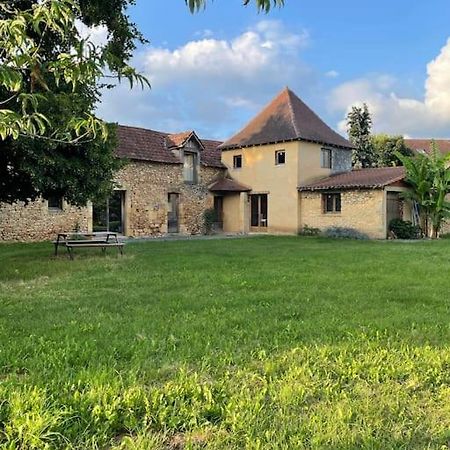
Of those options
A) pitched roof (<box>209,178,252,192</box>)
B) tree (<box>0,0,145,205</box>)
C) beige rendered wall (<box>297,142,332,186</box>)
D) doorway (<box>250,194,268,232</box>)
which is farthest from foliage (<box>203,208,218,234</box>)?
tree (<box>0,0,145,205</box>)

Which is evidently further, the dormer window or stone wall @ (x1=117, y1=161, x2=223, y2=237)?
stone wall @ (x1=117, y1=161, x2=223, y2=237)

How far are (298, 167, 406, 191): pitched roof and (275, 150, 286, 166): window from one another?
2.01m

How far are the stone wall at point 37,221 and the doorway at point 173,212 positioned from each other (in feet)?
17.8

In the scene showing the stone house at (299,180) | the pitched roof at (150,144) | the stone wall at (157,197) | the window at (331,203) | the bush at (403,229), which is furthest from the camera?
the window at (331,203)

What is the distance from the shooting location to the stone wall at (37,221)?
21.9m

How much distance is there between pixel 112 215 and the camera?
26.2 meters

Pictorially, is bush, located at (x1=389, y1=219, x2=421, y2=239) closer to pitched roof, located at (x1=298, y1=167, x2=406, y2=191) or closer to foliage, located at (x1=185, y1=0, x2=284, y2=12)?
pitched roof, located at (x1=298, y1=167, x2=406, y2=191)

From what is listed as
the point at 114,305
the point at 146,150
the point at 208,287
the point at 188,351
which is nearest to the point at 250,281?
the point at 208,287

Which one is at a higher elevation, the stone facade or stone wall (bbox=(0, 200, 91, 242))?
the stone facade

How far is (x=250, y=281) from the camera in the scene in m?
9.55

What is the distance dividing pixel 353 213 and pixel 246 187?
712 centimetres

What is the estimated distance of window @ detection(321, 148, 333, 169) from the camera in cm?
2900

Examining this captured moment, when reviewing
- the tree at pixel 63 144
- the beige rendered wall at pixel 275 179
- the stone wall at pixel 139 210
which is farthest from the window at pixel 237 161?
the tree at pixel 63 144

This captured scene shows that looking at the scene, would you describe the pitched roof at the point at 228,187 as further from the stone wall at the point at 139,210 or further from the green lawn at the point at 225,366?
the green lawn at the point at 225,366
